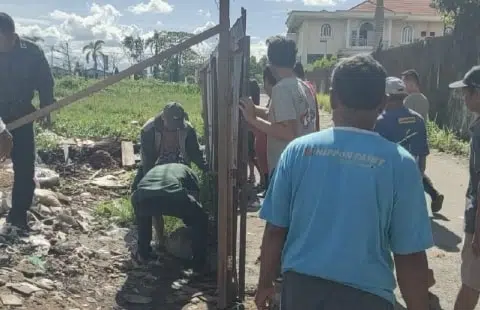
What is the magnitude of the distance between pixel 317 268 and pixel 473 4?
13242 mm

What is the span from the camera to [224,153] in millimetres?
4090

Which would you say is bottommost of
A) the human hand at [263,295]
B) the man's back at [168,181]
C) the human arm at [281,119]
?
the man's back at [168,181]

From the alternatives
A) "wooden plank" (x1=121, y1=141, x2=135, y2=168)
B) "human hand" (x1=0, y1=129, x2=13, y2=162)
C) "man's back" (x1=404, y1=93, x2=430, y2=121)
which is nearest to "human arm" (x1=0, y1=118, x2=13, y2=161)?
"human hand" (x1=0, y1=129, x2=13, y2=162)

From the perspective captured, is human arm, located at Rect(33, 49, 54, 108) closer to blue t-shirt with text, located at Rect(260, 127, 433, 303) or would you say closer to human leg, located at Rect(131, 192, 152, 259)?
human leg, located at Rect(131, 192, 152, 259)

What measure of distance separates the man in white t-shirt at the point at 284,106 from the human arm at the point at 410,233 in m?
1.78

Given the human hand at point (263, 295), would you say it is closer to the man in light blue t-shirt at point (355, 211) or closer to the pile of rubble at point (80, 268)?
the man in light blue t-shirt at point (355, 211)

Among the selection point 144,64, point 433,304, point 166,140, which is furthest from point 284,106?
point 166,140

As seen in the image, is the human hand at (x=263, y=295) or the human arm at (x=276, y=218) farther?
the human hand at (x=263, y=295)

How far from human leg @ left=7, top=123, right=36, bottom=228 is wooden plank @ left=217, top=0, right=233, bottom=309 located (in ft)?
6.86

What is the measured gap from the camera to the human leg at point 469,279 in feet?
11.5

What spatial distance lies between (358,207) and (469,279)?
177 cm

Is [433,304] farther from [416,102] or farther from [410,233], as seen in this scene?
[416,102]

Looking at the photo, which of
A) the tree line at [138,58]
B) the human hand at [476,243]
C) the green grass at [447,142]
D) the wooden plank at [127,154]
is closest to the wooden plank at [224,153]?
the human hand at [476,243]

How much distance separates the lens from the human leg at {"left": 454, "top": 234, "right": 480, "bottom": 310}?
11.5 feet
